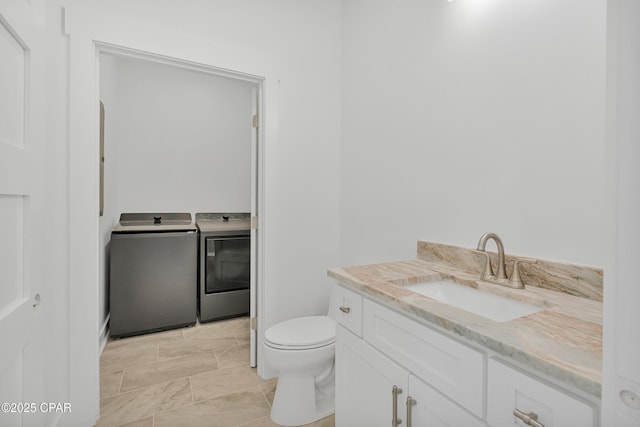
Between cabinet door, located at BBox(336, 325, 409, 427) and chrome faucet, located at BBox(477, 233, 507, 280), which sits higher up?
chrome faucet, located at BBox(477, 233, 507, 280)

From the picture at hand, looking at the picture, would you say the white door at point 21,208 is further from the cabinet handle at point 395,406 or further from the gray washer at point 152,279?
the gray washer at point 152,279

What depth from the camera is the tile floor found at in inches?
66.5

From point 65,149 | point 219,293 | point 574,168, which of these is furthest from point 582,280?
point 219,293

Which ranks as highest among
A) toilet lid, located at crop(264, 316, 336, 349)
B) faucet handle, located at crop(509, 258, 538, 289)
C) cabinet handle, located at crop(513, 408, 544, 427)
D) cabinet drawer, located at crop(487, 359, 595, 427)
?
faucet handle, located at crop(509, 258, 538, 289)

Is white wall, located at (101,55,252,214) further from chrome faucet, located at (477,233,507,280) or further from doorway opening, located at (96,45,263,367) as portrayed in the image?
chrome faucet, located at (477,233,507,280)

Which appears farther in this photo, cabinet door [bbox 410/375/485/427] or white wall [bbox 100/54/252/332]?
white wall [bbox 100/54/252/332]

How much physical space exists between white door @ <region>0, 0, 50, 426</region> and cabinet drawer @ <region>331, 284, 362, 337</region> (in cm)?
108

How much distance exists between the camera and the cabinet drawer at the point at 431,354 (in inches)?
30.4

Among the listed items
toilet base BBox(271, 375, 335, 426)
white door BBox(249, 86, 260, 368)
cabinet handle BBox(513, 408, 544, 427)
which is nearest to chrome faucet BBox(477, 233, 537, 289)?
cabinet handle BBox(513, 408, 544, 427)

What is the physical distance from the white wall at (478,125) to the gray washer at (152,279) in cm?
166

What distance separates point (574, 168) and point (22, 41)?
186 centimetres

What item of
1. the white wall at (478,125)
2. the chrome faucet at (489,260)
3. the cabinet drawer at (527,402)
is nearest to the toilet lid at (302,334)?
the white wall at (478,125)

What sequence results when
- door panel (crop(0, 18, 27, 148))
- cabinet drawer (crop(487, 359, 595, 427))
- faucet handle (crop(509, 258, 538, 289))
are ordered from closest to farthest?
1. cabinet drawer (crop(487, 359, 595, 427))
2. door panel (crop(0, 18, 27, 148))
3. faucet handle (crop(509, 258, 538, 289))

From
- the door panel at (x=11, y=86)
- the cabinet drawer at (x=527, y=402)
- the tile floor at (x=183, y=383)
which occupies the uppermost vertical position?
the door panel at (x=11, y=86)
